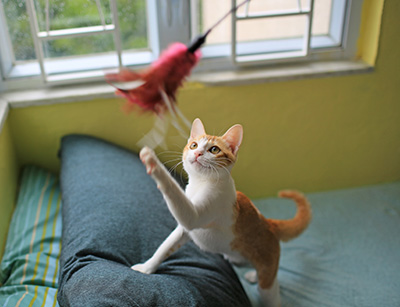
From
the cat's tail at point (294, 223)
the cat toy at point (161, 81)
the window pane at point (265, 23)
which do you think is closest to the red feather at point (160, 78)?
the cat toy at point (161, 81)

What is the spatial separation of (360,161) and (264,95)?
0.57 metres

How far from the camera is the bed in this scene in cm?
118

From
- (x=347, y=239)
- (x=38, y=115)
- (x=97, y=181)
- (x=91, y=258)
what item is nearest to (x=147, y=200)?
(x=97, y=181)

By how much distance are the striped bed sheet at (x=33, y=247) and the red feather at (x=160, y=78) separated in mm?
603

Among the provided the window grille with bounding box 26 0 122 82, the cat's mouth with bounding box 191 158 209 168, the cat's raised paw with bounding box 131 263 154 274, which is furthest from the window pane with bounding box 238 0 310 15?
the cat's raised paw with bounding box 131 263 154 274

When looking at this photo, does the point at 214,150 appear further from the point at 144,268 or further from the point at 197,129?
the point at 144,268

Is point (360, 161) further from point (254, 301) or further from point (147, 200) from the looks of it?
point (147, 200)

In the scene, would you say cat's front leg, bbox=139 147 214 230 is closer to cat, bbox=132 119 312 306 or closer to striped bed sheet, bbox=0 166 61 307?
cat, bbox=132 119 312 306

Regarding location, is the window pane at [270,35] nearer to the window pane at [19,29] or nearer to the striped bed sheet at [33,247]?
the window pane at [19,29]

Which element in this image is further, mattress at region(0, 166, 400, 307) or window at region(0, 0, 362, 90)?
window at region(0, 0, 362, 90)

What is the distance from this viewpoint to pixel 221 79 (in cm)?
166

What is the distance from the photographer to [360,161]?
1911 millimetres

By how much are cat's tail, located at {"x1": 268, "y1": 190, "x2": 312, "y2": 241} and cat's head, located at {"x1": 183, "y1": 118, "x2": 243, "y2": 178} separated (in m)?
0.37

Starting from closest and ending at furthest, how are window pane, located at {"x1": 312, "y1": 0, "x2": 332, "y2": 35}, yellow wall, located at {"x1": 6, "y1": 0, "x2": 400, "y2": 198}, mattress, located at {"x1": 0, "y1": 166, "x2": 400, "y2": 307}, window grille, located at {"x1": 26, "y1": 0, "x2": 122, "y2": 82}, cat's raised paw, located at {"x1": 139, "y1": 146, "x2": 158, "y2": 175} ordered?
cat's raised paw, located at {"x1": 139, "y1": 146, "x2": 158, "y2": 175}, mattress, located at {"x1": 0, "y1": 166, "x2": 400, "y2": 307}, window grille, located at {"x1": 26, "y1": 0, "x2": 122, "y2": 82}, yellow wall, located at {"x1": 6, "y1": 0, "x2": 400, "y2": 198}, window pane, located at {"x1": 312, "y1": 0, "x2": 332, "y2": 35}
